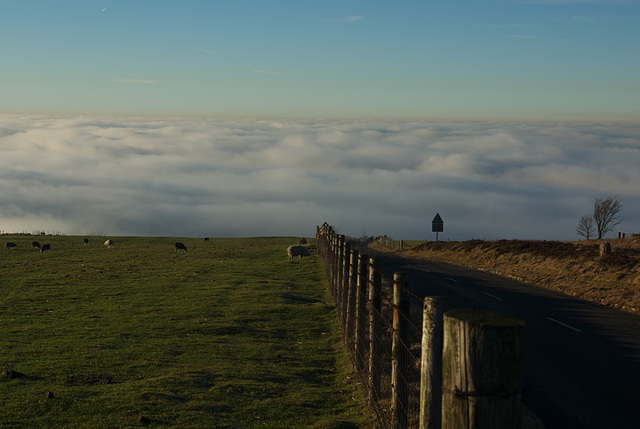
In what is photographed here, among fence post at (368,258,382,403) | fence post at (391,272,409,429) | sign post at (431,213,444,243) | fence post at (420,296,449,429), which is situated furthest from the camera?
sign post at (431,213,444,243)

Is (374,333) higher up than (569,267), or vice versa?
(569,267)

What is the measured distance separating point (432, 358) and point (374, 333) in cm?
541

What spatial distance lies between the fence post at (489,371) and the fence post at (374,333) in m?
6.94

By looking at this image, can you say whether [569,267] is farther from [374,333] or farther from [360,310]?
[374,333]

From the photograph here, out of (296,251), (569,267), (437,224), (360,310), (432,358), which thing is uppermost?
(437,224)

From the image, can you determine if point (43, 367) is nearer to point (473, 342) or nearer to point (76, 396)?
point (76, 396)

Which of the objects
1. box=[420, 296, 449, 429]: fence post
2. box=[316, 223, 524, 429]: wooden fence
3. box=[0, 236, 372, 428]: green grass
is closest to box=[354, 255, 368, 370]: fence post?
box=[0, 236, 372, 428]: green grass

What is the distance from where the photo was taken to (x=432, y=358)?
5.39m

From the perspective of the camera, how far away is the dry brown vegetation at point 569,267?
26703mm

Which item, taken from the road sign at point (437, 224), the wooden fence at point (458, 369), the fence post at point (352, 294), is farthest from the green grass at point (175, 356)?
the road sign at point (437, 224)

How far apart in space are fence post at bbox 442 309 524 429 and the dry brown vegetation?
21367 mm

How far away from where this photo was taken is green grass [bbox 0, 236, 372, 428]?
10.9 meters

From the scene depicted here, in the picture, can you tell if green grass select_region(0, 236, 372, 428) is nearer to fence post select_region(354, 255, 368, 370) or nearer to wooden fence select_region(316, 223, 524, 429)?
fence post select_region(354, 255, 368, 370)

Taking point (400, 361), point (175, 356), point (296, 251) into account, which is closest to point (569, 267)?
point (296, 251)
